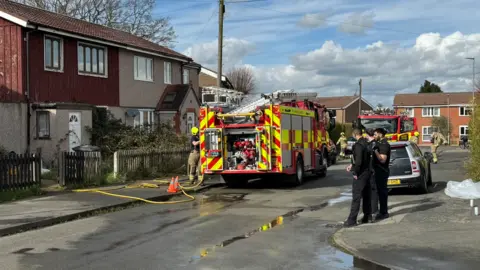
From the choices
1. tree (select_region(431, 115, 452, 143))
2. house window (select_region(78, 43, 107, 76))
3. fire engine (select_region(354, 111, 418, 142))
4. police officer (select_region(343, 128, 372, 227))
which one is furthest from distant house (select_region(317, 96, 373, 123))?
police officer (select_region(343, 128, 372, 227))

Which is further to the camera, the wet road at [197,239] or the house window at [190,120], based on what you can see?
the house window at [190,120]

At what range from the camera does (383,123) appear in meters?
26.4

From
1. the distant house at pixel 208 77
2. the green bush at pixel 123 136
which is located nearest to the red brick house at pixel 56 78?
the green bush at pixel 123 136

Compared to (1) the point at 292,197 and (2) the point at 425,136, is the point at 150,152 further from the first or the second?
(2) the point at 425,136

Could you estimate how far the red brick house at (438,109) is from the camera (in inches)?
2941

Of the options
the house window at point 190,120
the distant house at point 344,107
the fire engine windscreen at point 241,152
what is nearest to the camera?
the fire engine windscreen at point 241,152

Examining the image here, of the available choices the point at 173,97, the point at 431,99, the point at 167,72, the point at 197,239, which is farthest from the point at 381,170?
the point at 431,99

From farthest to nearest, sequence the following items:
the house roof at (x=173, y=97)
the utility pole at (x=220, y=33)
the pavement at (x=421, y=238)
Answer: the house roof at (x=173, y=97) < the utility pole at (x=220, y=33) < the pavement at (x=421, y=238)

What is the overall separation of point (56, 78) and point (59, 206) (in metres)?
11.4

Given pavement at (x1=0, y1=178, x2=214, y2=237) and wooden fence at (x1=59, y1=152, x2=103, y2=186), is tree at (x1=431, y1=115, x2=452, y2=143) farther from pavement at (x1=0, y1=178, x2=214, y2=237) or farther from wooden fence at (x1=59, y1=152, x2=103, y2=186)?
pavement at (x1=0, y1=178, x2=214, y2=237)

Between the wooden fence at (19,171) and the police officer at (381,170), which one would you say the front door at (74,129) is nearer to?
the wooden fence at (19,171)

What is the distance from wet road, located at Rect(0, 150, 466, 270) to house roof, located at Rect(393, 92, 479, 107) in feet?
223

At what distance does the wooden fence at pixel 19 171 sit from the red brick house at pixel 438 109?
65.5 metres

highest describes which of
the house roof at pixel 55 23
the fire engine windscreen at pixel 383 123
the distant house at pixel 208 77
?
the distant house at pixel 208 77
